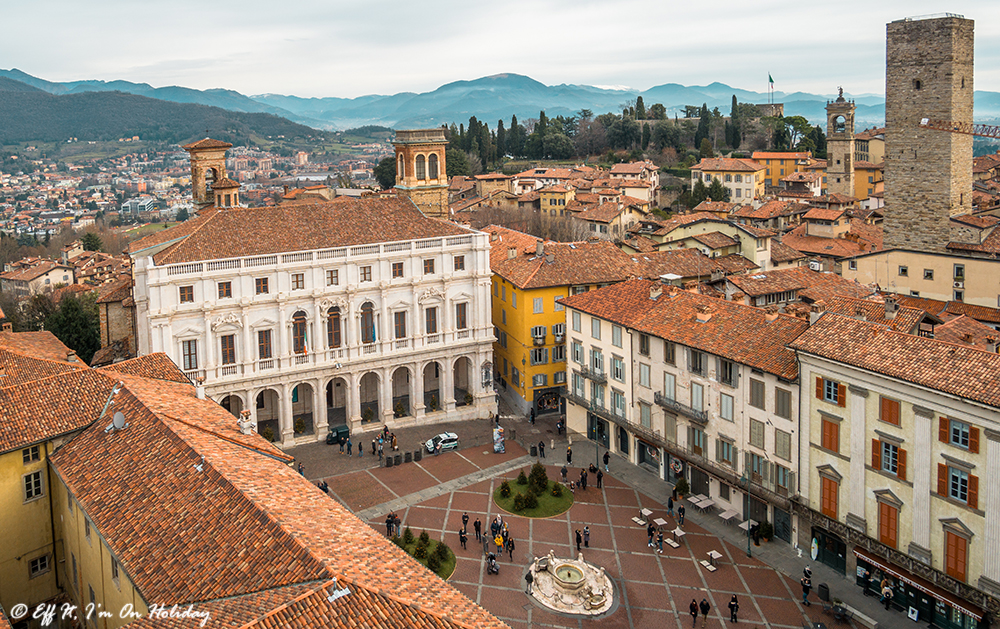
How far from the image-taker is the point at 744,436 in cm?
4206

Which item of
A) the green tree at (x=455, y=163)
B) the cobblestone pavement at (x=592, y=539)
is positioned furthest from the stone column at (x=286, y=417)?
the green tree at (x=455, y=163)

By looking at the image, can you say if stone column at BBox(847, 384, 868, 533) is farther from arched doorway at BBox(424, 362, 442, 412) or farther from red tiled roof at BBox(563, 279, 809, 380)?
arched doorway at BBox(424, 362, 442, 412)

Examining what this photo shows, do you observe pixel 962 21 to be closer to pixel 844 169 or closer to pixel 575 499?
pixel 575 499

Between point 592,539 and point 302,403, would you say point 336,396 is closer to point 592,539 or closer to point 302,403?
point 302,403

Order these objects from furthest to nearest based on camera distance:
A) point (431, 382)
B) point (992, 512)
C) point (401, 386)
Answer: point (431, 382)
point (401, 386)
point (992, 512)

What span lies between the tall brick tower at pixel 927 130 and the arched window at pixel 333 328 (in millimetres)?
41730

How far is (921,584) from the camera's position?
3322 cm

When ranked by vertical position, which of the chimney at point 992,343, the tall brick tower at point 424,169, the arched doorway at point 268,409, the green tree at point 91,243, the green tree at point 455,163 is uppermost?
the green tree at point 455,163

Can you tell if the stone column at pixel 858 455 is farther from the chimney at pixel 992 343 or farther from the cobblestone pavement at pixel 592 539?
the chimney at pixel 992 343

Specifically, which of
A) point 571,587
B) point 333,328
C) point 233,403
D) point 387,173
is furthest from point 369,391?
point 387,173

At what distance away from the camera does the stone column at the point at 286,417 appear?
55906mm

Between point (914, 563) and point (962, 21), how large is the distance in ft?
144

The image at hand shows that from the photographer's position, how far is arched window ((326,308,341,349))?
57.0 metres

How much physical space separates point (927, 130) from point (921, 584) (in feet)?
133
